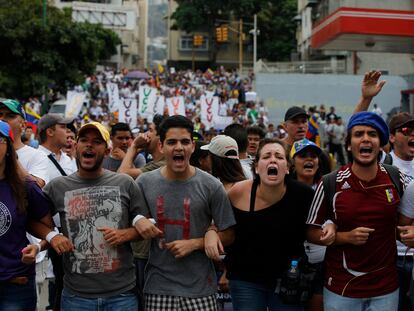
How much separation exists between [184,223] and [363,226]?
1156 mm

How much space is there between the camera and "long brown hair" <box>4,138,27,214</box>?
4285mm

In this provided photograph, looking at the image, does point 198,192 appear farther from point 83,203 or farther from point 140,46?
point 140,46

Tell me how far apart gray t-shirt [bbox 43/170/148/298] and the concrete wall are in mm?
28548

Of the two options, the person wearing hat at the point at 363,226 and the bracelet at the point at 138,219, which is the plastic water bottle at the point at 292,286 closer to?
the person wearing hat at the point at 363,226

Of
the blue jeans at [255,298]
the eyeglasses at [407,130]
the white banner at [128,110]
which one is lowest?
the blue jeans at [255,298]

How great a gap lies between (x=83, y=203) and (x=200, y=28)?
6960 centimetres

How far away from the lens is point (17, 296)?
4.30m

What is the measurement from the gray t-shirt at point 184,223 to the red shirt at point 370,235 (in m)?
0.75

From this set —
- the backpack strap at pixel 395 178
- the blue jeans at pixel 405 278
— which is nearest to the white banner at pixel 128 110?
the blue jeans at pixel 405 278

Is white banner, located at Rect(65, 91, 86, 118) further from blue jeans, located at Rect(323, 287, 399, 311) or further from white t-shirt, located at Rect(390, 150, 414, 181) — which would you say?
blue jeans, located at Rect(323, 287, 399, 311)

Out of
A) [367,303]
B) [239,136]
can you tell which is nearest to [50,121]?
[239,136]

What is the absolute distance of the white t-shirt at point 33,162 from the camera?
17.1 feet

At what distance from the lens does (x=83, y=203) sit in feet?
14.4

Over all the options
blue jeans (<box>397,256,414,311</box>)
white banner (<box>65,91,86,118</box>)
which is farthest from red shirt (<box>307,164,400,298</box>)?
white banner (<box>65,91,86,118</box>)
